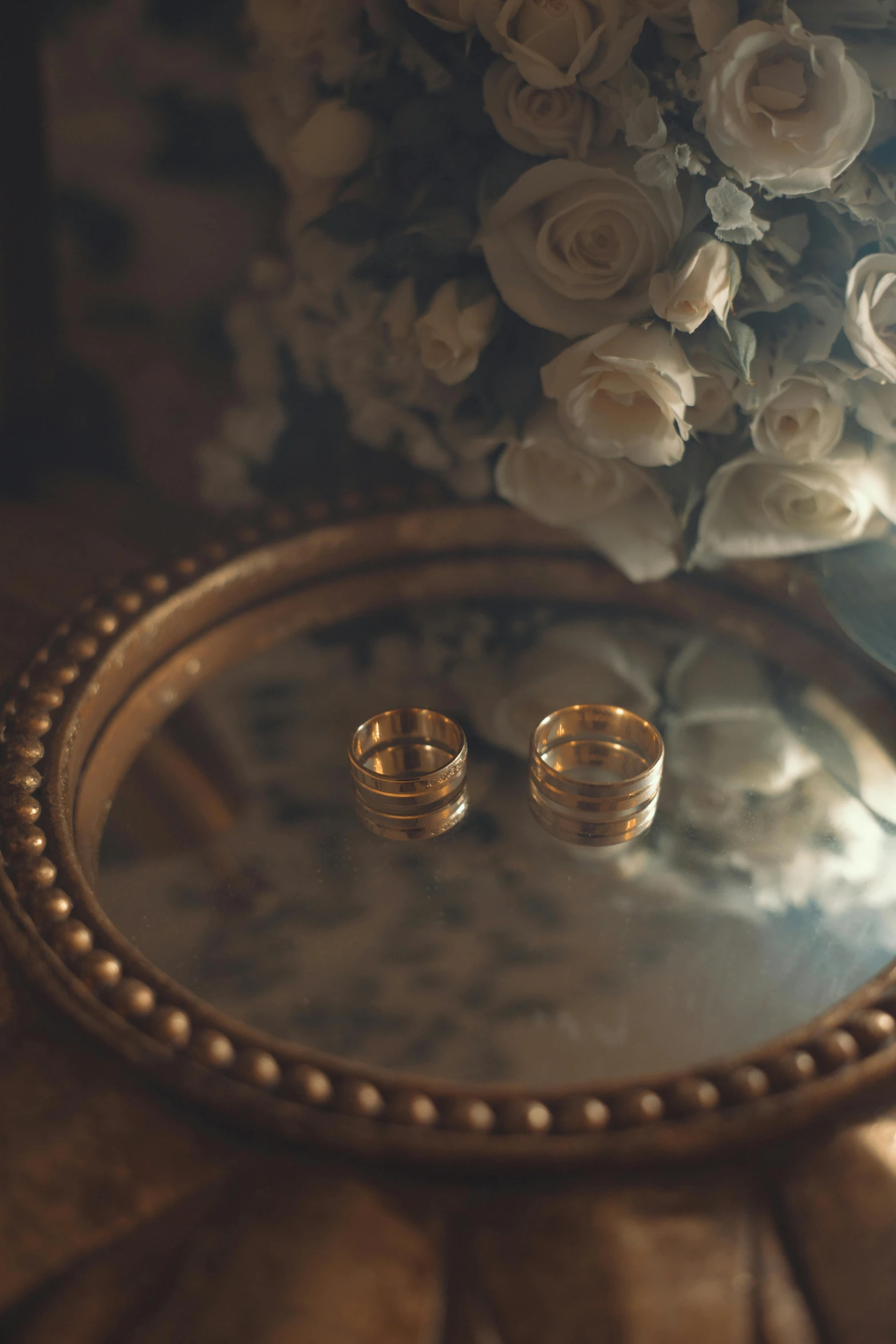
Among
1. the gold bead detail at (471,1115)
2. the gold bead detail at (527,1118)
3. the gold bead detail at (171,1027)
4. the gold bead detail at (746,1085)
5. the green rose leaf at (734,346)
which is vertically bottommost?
the gold bead detail at (171,1027)

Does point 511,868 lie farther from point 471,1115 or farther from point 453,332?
point 453,332

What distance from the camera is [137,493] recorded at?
2.95 feet

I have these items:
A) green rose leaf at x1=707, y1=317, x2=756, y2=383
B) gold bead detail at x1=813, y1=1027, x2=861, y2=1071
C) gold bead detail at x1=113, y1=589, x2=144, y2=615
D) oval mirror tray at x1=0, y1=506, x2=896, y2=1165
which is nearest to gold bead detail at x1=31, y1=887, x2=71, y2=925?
oval mirror tray at x1=0, y1=506, x2=896, y2=1165

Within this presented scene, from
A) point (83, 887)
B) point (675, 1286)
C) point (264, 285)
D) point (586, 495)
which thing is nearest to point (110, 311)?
point (264, 285)

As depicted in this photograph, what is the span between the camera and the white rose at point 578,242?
0.63 meters

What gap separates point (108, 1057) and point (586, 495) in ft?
1.45

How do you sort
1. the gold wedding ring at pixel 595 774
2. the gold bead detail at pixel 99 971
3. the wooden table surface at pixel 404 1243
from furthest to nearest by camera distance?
the gold wedding ring at pixel 595 774 < the gold bead detail at pixel 99 971 < the wooden table surface at pixel 404 1243

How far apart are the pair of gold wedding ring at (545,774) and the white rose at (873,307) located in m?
0.23

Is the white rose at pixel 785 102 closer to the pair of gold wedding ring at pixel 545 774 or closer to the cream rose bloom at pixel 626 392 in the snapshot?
the cream rose bloom at pixel 626 392

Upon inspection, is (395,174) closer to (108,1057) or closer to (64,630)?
(64,630)

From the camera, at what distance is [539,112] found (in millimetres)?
634

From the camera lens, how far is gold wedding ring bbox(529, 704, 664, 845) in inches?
24.4

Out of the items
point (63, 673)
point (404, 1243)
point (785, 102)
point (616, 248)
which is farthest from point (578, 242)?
point (404, 1243)

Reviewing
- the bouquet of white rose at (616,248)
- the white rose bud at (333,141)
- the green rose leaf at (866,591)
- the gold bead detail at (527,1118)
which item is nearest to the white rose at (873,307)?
the bouquet of white rose at (616,248)
